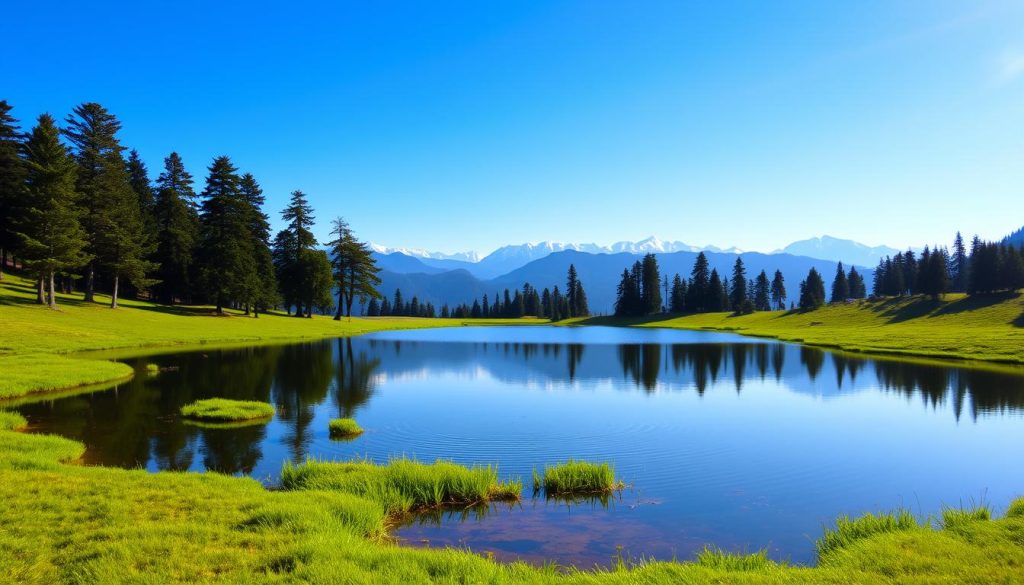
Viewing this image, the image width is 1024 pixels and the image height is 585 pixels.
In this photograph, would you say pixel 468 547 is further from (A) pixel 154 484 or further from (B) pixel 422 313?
(B) pixel 422 313

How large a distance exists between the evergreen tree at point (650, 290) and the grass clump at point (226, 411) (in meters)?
119

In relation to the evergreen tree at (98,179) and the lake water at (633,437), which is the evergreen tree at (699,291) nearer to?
the lake water at (633,437)

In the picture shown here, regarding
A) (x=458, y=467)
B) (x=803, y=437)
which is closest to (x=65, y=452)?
(x=458, y=467)

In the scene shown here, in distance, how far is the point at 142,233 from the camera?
212 feet

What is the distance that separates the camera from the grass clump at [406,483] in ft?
39.5

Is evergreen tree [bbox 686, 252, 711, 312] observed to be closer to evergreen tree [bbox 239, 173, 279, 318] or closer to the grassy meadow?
evergreen tree [bbox 239, 173, 279, 318]

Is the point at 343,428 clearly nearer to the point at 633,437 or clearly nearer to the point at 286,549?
the point at 633,437

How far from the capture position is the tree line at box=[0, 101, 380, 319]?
48.2 metres

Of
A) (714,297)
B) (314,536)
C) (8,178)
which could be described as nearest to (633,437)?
(314,536)

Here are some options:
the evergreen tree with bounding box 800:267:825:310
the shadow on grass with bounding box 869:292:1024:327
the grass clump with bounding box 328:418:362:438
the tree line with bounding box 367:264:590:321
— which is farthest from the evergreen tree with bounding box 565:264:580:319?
the grass clump with bounding box 328:418:362:438

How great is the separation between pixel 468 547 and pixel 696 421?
15.3 meters

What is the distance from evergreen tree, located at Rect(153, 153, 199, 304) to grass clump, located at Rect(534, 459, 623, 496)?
229ft

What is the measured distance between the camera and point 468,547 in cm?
982

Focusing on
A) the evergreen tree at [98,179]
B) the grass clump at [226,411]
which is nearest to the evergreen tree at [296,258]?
the evergreen tree at [98,179]
